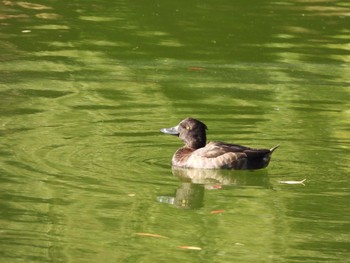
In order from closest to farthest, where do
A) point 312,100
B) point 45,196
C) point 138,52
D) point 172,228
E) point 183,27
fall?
point 172,228 < point 45,196 < point 312,100 < point 138,52 < point 183,27

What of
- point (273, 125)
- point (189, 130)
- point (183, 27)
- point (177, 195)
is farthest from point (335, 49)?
point (177, 195)

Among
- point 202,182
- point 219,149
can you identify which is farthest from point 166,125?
point 202,182

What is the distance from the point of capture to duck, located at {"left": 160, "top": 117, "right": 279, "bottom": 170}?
11.7m

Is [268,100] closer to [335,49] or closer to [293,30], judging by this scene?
[335,49]

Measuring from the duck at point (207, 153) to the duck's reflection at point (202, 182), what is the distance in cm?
7

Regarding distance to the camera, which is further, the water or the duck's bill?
the duck's bill

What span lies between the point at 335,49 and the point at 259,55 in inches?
48.0

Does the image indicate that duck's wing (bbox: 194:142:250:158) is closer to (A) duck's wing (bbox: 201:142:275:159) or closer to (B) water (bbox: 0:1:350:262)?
(A) duck's wing (bbox: 201:142:275:159)

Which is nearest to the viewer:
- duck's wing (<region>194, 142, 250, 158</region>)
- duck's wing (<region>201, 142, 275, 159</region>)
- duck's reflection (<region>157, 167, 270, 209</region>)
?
duck's reflection (<region>157, 167, 270, 209</region>)

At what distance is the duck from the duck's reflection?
0.24ft

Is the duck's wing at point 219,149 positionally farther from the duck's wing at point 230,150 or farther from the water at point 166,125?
the water at point 166,125

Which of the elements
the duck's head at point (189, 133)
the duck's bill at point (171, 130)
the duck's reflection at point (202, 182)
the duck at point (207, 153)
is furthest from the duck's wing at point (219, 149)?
the duck's bill at point (171, 130)

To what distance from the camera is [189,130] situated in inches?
487

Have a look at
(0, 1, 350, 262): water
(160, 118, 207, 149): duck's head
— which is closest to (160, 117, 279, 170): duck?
(160, 118, 207, 149): duck's head
